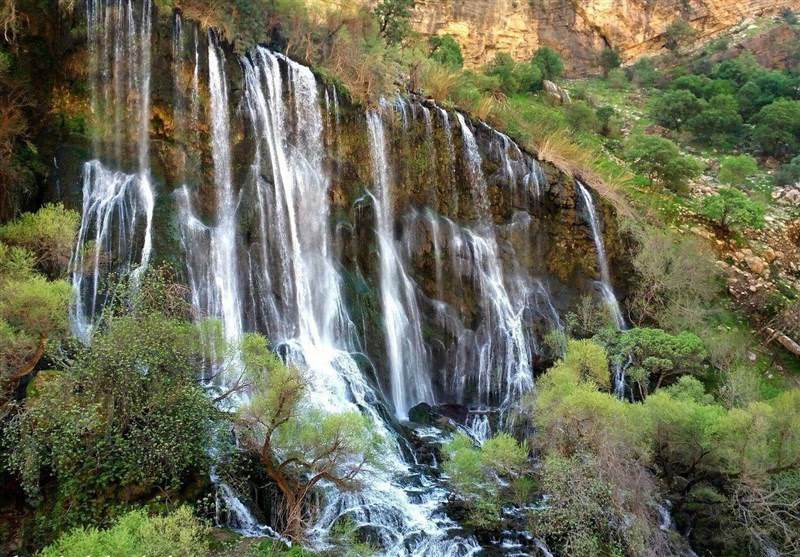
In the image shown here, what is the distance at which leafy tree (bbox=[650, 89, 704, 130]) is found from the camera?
3747 cm

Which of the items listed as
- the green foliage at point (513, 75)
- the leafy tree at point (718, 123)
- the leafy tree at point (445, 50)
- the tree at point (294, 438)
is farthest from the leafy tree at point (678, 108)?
the tree at point (294, 438)

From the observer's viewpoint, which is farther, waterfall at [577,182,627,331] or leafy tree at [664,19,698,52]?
leafy tree at [664,19,698,52]

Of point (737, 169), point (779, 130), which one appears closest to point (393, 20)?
point (737, 169)

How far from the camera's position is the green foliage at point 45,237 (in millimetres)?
13547

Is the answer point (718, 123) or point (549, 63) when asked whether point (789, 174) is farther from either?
point (549, 63)

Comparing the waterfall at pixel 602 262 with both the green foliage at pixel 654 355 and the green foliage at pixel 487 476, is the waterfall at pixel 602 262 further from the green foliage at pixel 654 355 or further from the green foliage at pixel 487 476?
the green foliage at pixel 487 476

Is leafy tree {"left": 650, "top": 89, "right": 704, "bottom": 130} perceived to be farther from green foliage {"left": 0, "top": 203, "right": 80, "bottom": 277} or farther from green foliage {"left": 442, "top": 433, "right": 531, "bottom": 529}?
green foliage {"left": 0, "top": 203, "right": 80, "bottom": 277}

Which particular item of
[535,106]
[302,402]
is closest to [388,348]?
[302,402]

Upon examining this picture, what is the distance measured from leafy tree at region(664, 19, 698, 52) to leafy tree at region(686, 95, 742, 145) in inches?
492

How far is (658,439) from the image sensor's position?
44.9 ft

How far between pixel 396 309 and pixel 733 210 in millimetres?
16958

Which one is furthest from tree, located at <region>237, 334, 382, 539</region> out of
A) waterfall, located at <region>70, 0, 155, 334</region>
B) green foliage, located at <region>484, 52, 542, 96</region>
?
green foliage, located at <region>484, 52, 542, 96</region>

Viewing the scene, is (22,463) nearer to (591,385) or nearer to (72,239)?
(72,239)

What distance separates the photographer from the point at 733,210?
2678 centimetres
